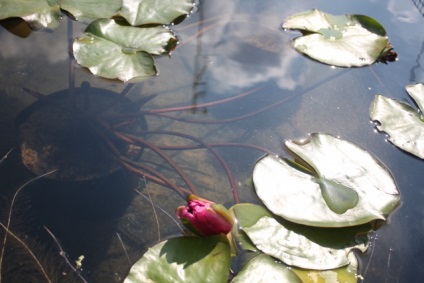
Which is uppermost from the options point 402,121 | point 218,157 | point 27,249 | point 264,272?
point 402,121

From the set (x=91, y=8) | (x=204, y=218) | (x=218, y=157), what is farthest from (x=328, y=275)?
(x=91, y=8)

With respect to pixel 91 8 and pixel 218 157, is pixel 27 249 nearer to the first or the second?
pixel 218 157

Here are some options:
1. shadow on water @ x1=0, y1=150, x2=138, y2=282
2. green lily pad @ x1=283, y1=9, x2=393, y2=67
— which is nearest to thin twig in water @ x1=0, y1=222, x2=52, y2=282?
shadow on water @ x1=0, y1=150, x2=138, y2=282

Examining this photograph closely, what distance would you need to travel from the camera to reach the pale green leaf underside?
1.33 m

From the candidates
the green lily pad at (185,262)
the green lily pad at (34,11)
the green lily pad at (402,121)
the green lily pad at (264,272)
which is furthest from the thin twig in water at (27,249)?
the green lily pad at (402,121)

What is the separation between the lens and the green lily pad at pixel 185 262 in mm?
1241

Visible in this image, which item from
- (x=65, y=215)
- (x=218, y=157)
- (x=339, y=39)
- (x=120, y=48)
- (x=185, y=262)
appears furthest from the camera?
(x=339, y=39)

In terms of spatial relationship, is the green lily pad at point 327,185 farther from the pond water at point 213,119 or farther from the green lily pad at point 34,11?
the green lily pad at point 34,11

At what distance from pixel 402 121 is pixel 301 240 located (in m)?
0.85

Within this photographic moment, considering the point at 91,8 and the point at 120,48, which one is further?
the point at 91,8

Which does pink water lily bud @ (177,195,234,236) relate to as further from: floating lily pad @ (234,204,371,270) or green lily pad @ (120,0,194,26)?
green lily pad @ (120,0,194,26)

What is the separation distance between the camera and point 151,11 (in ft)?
7.58

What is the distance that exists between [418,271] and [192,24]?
170 centimetres

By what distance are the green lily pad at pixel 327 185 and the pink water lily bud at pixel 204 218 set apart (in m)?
0.20
